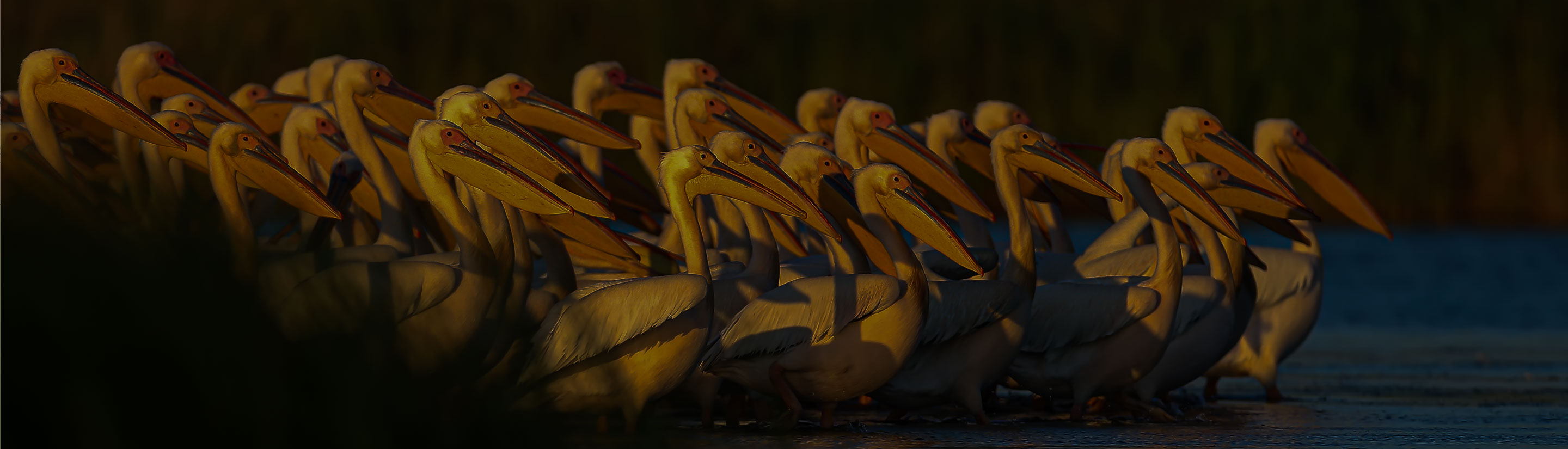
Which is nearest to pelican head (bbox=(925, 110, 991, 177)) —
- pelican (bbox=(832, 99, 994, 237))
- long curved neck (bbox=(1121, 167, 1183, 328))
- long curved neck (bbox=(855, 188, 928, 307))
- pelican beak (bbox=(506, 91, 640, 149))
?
pelican (bbox=(832, 99, 994, 237))

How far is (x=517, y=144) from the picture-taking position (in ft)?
23.8

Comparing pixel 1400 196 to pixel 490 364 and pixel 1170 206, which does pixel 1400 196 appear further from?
pixel 490 364

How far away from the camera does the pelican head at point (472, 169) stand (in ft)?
21.6

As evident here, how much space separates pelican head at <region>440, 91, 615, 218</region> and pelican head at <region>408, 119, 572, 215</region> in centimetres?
34

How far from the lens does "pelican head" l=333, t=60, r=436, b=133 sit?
337 inches

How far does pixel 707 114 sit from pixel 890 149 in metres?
0.91

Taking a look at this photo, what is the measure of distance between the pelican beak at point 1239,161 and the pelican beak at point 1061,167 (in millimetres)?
1067

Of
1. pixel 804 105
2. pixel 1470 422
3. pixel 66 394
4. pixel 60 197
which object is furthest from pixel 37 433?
pixel 804 105

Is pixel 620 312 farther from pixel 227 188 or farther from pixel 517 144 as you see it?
pixel 227 188

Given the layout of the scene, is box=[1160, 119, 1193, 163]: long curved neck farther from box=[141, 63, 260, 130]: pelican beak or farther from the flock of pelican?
box=[141, 63, 260, 130]: pelican beak

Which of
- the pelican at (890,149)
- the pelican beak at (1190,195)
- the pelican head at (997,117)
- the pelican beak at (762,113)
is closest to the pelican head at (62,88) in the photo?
the pelican at (890,149)

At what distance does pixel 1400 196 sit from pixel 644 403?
1770cm

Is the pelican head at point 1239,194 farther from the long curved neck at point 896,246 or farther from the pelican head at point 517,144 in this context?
the pelican head at point 517,144

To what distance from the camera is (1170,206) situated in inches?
A: 372
